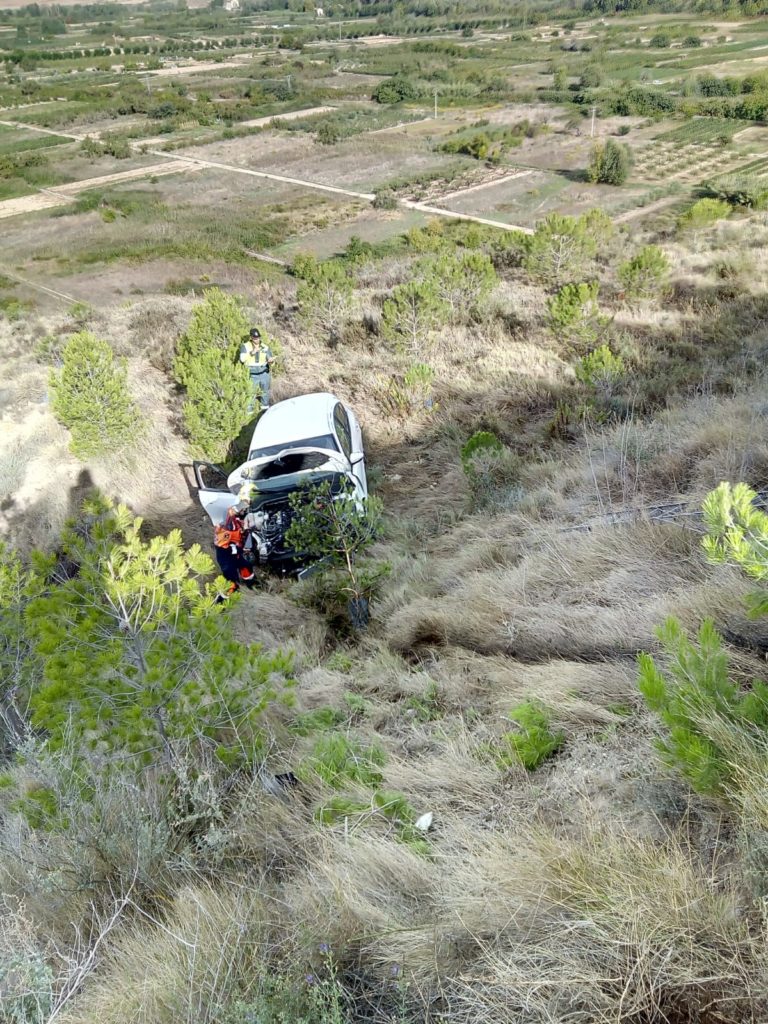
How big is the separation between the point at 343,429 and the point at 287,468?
1.12 metres

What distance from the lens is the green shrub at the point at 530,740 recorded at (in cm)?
277

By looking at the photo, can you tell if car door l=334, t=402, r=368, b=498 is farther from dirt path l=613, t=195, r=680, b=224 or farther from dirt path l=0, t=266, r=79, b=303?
dirt path l=613, t=195, r=680, b=224

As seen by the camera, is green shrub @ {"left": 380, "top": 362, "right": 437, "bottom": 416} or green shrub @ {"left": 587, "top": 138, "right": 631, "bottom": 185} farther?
green shrub @ {"left": 587, "top": 138, "right": 631, "bottom": 185}

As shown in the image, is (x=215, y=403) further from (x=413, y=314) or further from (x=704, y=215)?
(x=704, y=215)

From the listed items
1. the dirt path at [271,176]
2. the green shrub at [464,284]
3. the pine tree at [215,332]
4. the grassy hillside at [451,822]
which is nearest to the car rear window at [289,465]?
the grassy hillside at [451,822]

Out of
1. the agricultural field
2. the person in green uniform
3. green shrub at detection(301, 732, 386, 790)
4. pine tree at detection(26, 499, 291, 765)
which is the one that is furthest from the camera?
the person in green uniform

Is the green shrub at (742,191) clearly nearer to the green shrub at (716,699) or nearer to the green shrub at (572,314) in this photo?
the green shrub at (572,314)

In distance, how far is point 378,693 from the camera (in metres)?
4.18

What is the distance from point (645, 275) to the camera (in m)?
14.0

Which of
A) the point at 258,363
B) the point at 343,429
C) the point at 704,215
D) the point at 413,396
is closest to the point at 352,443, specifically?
the point at 343,429

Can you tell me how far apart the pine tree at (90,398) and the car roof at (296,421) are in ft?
8.41

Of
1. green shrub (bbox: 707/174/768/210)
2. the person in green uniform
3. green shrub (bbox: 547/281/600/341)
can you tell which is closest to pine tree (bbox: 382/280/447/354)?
green shrub (bbox: 547/281/600/341)

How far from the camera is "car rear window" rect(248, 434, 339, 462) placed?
768cm

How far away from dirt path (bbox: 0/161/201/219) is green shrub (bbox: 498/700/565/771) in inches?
1930
